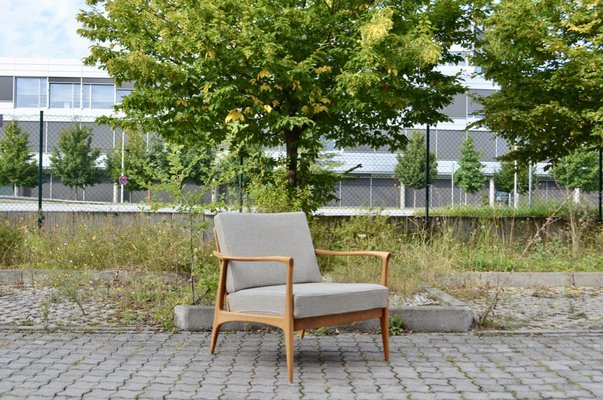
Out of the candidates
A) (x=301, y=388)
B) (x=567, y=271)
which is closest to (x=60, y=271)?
(x=301, y=388)

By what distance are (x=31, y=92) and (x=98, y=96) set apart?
5001mm

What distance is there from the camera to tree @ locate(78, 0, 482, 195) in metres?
10.0

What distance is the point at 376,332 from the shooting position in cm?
635

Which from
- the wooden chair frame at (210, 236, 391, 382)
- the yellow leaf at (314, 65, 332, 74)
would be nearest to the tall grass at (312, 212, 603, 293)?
the yellow leaf at (314, 65, 332, 74)

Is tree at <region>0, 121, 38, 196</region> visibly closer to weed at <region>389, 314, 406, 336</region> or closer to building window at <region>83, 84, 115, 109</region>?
weed at <region>389, 314, 406, 336</region>

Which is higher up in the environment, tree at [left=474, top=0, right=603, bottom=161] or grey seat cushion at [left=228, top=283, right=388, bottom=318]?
tree at [left=474, top=0, right=603, bottom=161]

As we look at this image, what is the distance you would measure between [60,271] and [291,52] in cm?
449

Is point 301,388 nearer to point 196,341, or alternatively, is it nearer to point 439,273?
point 196,341

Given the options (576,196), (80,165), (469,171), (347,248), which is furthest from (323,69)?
(469,171)

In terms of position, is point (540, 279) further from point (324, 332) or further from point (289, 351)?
point (289, 351)

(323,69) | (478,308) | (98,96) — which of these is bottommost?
(478,308)

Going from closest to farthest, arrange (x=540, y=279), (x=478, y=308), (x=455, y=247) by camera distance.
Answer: (x=478, y=308), (x=540, y=279), (x=455, y=247)

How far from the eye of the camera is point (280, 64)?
10.1m

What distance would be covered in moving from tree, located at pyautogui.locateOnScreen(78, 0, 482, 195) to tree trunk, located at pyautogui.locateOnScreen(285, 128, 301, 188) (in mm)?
18
